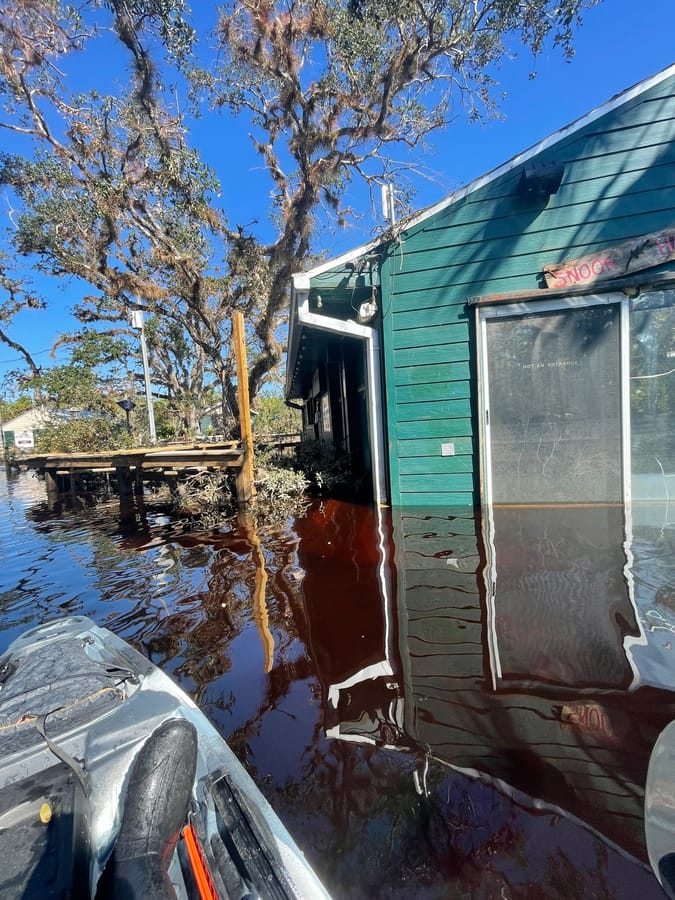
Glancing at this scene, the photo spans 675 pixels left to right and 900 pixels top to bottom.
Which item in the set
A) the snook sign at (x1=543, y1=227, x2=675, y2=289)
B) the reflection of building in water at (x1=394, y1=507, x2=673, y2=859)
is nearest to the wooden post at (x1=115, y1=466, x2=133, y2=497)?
the reflection of building in water at (x1=394, y1=507, x2=673, y2=859)

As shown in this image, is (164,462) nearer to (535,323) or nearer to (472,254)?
(472,254)

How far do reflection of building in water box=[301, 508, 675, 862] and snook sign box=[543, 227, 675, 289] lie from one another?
2793mm

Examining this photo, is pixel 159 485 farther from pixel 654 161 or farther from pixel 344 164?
pixel 654 161

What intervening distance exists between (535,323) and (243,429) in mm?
3881

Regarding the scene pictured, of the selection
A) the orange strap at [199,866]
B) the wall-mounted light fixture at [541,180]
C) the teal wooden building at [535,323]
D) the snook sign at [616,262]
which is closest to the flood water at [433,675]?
the orange strap at [199,866]

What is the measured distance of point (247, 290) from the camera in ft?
42.4

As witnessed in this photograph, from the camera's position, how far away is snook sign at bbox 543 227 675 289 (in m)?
4.25

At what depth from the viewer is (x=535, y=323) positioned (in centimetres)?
469

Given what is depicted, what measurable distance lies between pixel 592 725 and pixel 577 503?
346 cm

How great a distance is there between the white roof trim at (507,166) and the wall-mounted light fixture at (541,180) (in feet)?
0.66

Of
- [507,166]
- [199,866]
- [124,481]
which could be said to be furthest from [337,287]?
[199,866]

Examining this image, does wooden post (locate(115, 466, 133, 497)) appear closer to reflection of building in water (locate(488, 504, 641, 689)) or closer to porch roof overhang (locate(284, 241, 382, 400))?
porch roof overhang (locate(284, 241, 382, 400))

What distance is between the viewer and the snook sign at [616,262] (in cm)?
425

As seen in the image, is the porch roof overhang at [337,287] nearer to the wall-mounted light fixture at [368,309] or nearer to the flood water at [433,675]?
the wall-mounted light fixture at [368,309]
